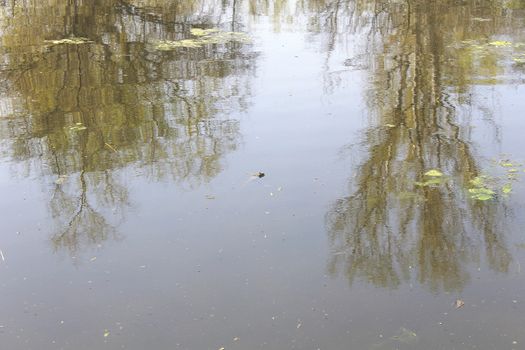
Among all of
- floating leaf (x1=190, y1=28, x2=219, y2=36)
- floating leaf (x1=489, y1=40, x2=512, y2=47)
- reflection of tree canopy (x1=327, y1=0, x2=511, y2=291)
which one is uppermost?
floating leaf (x1=190, y1=28, x2=219, y2=36)

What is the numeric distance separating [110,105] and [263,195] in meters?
2.89

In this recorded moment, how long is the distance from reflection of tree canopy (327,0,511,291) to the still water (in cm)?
2

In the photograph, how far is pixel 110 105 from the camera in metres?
7.46

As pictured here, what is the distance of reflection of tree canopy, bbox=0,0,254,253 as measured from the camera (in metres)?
5.79

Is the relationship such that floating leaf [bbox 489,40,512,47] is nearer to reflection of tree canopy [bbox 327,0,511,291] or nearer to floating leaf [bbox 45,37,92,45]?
reflection of tree canopy [bbox 327,0,511,291]

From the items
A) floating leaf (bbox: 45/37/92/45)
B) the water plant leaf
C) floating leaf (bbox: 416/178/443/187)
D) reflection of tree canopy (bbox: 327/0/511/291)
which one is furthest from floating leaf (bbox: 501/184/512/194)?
floating leaf (bbox: 45/37/92/45)

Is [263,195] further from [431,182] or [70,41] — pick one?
[70,41]

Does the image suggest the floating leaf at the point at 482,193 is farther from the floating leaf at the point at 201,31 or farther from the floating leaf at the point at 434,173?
the floating leaf at the point at 201,31

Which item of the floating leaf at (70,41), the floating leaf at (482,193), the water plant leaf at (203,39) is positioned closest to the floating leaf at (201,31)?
Result: the water plant leaf at (203,39)

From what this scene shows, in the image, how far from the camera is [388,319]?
12.6ft

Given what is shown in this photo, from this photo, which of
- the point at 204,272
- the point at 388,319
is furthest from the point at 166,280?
the point at 388,319

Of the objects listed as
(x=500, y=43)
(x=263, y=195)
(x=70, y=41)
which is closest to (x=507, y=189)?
(x=263, y=195)

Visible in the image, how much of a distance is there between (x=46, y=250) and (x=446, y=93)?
495cm

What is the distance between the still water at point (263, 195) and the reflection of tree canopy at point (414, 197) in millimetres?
19
